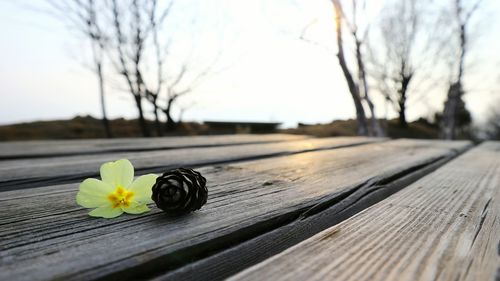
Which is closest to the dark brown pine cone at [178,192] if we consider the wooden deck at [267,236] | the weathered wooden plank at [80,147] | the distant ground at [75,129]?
the wooden deck at [267,236]

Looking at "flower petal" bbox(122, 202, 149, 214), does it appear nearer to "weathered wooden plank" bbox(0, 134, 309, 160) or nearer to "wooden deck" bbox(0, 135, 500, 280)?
"wooden deck" bbox(0, 135, 500, 280)

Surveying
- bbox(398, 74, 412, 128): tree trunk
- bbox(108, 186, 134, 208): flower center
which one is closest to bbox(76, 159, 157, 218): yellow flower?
bbox(108, 186, 134, 208): flower center

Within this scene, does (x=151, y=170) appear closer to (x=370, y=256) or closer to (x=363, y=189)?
(x=363, y=189)

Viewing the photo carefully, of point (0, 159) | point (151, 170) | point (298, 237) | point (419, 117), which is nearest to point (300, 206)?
point (298, 237)

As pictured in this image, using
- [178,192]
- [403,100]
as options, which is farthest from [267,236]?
[403,100]

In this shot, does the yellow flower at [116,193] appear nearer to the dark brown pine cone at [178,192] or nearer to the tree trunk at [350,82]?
the dark brown pine cone at [178,192]

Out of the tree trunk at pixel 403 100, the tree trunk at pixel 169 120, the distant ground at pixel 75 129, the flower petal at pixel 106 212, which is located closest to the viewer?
the flower petal at pixel 106 212
